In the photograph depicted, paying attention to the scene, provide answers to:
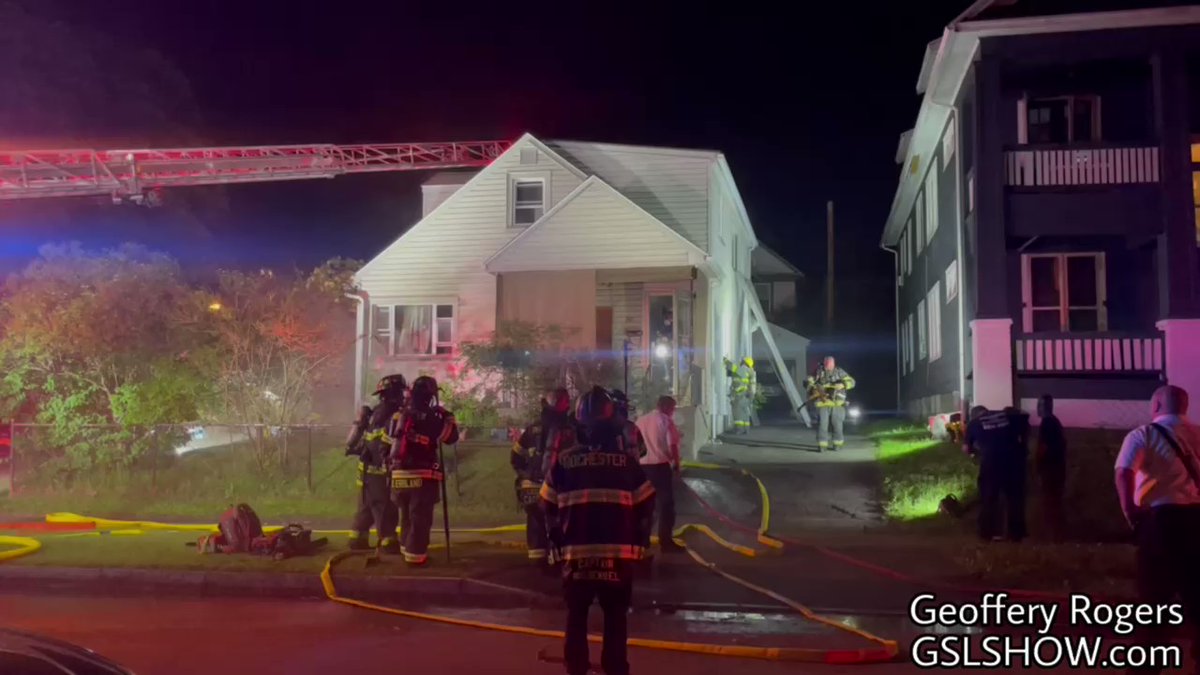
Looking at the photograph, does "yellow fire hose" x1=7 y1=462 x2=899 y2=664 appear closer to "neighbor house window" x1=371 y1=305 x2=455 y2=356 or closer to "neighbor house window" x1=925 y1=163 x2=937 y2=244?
"neighbor house window" x1=371 y1=305 x2=455 y2=356

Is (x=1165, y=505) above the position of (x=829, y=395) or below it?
below

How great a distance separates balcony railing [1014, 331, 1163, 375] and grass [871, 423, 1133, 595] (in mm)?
1172

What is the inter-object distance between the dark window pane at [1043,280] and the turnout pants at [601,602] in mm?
13874

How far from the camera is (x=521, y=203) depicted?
71.6ft

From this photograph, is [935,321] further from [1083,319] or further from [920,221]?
[1083,319]

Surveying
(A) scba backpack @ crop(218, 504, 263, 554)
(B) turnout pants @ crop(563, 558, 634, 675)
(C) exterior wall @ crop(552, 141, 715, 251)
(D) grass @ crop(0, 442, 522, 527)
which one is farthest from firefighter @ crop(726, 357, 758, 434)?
(B) turnout pants @ crop(563, 558, 634, 675)

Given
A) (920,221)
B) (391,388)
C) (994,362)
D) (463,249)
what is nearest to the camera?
(391,388)

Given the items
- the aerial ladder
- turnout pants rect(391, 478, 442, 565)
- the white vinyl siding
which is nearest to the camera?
turnout pants rect(391, 478, 442, 565)

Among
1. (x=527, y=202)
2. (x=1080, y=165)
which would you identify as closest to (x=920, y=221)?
(x=1080, y=165)

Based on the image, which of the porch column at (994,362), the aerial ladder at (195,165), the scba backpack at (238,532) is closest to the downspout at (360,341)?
the aerial ladder at (195,165)

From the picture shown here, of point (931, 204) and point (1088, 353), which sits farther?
point (931, 204)

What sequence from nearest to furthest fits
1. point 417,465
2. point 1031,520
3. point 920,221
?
point 417,465 < point 1031,520 < point 920,221

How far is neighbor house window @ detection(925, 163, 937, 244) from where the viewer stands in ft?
67.6

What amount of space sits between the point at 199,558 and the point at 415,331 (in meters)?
A: 12.6
